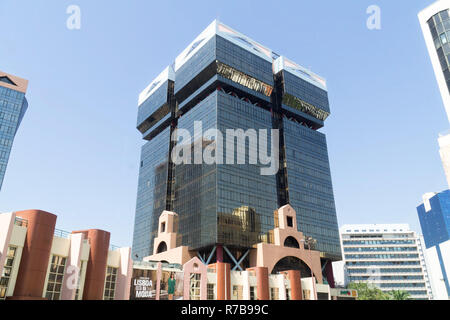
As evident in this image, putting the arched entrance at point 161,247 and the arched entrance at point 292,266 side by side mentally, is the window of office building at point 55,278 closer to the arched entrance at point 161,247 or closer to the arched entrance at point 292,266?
the arched entrance at point 292,266

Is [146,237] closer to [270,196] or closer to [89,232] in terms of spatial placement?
[270,196]

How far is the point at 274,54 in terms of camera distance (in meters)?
141

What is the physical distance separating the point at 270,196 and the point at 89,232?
233 ft

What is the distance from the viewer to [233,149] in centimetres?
10375

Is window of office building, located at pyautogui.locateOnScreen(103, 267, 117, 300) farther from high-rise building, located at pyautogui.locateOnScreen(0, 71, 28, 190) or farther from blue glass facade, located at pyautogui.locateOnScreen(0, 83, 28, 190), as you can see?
blue glass facade, located at pyautogui.locateOnScreen(0, 83, 28, 190)

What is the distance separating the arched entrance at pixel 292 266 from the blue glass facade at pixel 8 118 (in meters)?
109

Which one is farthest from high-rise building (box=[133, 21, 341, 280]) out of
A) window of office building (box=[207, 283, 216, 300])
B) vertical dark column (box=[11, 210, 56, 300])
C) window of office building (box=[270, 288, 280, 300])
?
vertical dark column (box=[11, 210, 56, 300])

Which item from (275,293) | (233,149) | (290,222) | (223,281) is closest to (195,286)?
(223,281)

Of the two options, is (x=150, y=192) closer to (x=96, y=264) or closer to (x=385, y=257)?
(x=96, y=264)

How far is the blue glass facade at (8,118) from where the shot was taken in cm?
13775

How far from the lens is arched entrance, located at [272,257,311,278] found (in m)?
93.9

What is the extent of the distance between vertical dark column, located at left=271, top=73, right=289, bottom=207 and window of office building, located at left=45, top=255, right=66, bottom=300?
82631 millimetres

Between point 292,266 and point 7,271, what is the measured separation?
7717cm

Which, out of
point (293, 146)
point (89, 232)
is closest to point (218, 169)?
point (293, 146)
